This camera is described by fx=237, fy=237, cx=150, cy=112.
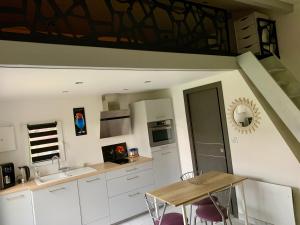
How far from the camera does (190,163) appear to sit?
4.31m

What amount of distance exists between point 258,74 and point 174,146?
2085 mm

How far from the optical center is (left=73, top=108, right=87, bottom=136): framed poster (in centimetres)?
414

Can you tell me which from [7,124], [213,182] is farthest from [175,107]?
[7,124]

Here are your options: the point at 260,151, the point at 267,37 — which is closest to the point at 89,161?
the point at 260,151

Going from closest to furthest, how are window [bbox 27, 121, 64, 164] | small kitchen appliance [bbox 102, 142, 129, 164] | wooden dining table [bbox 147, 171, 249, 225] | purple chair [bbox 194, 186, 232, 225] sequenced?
wooden dining table [bbox 147, 171, 249, 225]
purple chair [bbox 194, 186, 232, 225]
window [bbox 27, 121, 64, 164]
small kitchen appliance [bbox 102, 142, 129, 164]

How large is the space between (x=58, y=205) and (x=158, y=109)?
7.33 feet

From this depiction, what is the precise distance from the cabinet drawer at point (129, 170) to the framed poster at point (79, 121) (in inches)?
37.5

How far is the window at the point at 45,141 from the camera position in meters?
3.74

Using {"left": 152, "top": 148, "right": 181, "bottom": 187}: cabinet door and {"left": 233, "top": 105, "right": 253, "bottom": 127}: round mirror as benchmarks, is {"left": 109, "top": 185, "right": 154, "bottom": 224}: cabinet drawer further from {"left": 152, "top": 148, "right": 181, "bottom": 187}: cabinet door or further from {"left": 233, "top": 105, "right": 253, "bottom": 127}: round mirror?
{"left": 233, "top": 105, "right": 253, "bottom": 127}: round mirror

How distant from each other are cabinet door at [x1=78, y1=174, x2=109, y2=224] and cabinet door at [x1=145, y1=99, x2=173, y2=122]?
4.40 feet

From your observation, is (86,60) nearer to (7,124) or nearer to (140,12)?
(140,12)

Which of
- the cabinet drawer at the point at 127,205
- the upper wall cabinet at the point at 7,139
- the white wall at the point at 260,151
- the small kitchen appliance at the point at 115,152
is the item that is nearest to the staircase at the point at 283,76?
the white wall at the point at 260,151

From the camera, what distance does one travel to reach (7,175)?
3.30 metres

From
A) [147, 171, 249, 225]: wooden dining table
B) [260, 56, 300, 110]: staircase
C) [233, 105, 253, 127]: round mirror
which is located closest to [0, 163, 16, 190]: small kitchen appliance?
[147, 171, 249, 225]: wooden dining table
